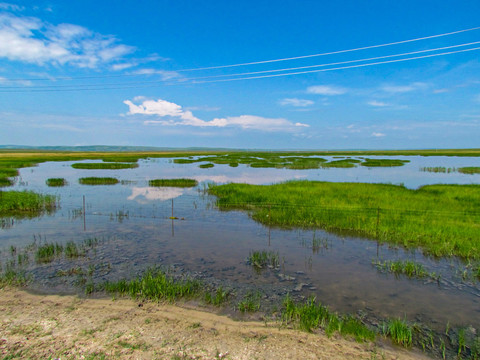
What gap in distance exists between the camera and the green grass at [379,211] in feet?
40.7

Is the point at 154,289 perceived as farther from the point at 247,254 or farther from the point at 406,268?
the point at 406,268

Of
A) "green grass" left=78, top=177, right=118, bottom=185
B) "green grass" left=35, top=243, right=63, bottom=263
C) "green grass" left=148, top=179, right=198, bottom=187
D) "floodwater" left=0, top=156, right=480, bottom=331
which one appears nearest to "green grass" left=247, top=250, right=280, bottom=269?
Answer: "floodwater" left=0, top=156, right=480, bottom=331

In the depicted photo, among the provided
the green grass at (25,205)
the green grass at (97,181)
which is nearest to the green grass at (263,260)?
the green grass at (25,205)

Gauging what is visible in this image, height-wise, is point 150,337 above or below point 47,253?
above

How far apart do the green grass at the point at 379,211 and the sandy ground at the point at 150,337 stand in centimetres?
813

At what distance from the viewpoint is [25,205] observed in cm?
1961

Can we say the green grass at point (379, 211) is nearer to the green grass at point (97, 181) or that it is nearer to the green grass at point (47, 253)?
the green grass at point (47, 253)

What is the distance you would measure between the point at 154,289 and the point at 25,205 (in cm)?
1714

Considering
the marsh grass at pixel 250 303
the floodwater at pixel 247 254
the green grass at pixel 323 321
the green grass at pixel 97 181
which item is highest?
the green grass at pixel 97 181

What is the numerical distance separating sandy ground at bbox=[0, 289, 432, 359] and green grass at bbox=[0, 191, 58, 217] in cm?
1429

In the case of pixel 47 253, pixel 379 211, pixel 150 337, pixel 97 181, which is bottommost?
pixel 47 253

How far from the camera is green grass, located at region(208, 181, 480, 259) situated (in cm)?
1240

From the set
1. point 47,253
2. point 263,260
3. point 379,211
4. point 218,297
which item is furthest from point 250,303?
point 379,211

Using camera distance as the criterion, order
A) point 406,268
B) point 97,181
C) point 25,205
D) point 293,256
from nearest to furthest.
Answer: point 406,268, point 293,256, point 25,205, point 97,181
